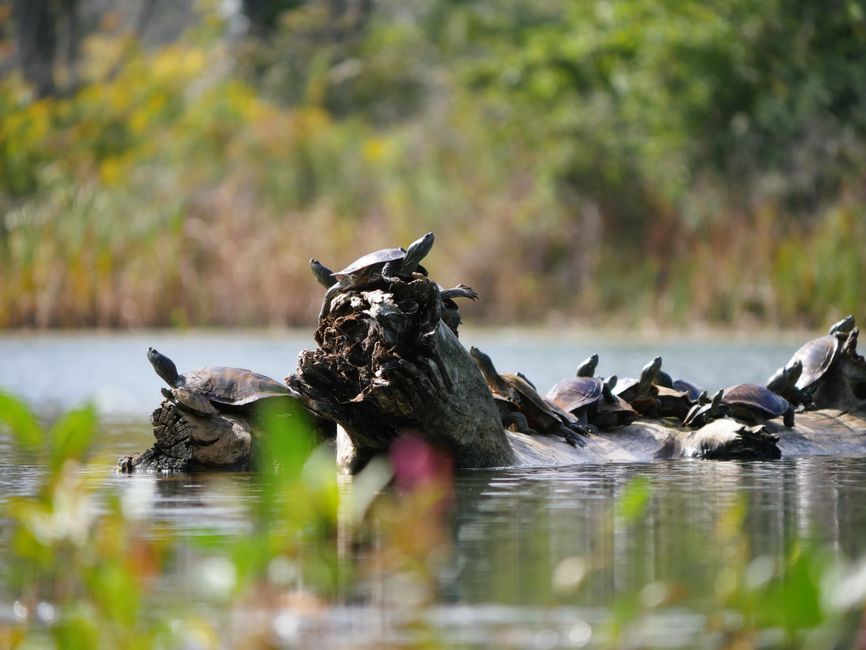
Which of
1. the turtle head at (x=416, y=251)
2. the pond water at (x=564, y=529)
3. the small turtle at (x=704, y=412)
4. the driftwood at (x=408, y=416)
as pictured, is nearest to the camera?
the pond water at (x=564, y=529)

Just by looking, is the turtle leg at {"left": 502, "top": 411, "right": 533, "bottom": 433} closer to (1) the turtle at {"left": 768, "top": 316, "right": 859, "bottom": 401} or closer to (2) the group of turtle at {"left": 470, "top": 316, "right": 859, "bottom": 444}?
(2) the group of turtle at {"left": 470, "top": 316, "right": 859, "bottom": 444}

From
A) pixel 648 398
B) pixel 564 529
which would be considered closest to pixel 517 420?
pixel 648 398

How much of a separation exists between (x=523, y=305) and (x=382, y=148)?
6512mm

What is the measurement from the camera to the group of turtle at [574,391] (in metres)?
7.84

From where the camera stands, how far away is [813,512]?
A: 20.6 feet

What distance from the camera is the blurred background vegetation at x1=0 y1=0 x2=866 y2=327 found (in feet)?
72.8

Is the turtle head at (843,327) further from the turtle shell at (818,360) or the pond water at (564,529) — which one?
the pond water at (564,529)

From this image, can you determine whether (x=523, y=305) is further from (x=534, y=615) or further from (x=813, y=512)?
(x=534, y=615)

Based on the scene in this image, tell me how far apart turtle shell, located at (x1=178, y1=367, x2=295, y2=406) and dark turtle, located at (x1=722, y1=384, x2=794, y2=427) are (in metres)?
2.42

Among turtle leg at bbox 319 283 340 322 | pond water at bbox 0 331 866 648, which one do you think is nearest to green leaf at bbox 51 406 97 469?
pond water at bbox 0 331 866 648

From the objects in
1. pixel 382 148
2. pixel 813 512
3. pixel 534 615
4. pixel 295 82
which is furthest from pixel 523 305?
pixel 534 615

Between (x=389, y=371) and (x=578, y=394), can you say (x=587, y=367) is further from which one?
(x=389, y=371)

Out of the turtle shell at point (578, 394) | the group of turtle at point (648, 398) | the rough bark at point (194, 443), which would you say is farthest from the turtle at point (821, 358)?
the rough bark at point (194, 443)

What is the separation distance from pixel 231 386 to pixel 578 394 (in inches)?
Result: 73.7
